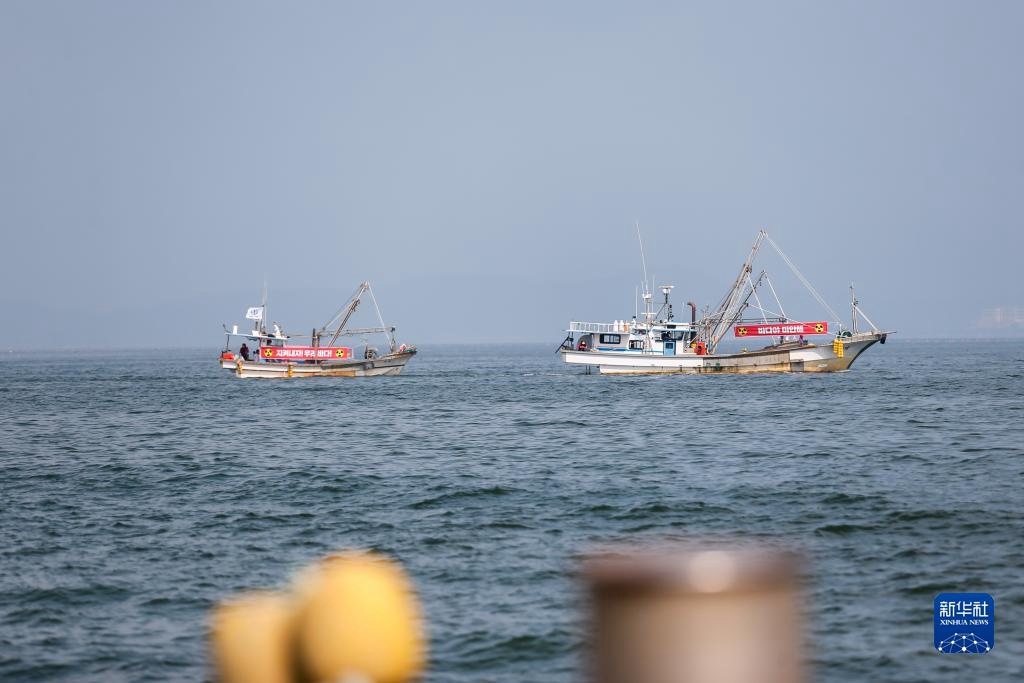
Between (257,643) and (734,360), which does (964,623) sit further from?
(734,360)

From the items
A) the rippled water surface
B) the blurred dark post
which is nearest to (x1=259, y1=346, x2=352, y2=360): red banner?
the rippled water surface

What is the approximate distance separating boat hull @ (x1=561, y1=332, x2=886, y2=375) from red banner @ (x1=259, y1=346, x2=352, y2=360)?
1925 cm

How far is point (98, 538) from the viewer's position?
2003cm

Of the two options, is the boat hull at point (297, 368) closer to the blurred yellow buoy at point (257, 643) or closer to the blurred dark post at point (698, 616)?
the blurred yellow buoy at point (257, 643)

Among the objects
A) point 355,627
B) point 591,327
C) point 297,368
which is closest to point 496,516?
point 355,627

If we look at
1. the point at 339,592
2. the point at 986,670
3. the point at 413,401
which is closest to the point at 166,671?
the point at 986,670

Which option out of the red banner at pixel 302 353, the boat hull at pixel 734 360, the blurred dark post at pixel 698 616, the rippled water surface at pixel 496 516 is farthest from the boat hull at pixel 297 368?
the blurred dark post at pixel 698 616

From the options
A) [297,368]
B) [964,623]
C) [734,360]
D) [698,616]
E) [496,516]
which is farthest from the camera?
[297,368]

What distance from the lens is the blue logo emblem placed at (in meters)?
12.4

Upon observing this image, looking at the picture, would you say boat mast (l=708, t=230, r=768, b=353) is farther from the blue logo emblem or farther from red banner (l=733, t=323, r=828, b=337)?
the blue logo emblem

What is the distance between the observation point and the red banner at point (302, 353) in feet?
287

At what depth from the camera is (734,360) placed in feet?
273

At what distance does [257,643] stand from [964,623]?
13293 millimetres

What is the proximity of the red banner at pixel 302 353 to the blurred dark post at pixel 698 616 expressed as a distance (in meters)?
86.4
